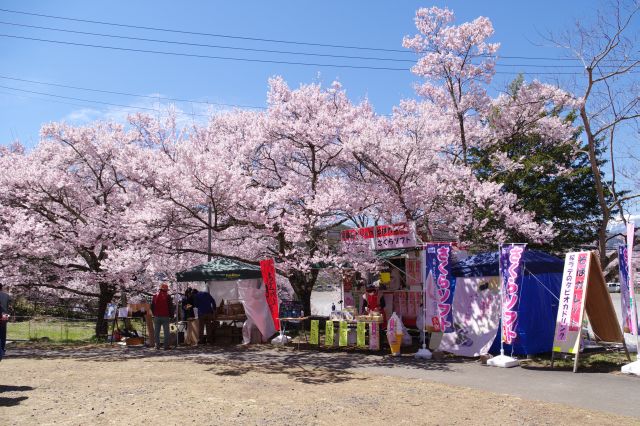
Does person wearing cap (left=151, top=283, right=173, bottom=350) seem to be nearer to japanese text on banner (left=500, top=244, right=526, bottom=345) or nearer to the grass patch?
japanese text on banner (left=500, top=244, right=526, bottom=345)

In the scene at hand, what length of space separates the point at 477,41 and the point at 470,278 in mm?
9140

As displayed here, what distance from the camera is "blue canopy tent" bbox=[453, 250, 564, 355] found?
11.3 m

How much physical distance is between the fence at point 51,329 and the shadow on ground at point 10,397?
31.6ft

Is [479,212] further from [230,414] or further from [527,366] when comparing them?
[230,414]

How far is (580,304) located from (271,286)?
7.37 metres

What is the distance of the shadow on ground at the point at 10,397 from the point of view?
6.85 metres

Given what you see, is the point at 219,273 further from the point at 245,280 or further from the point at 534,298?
the point at 534,298

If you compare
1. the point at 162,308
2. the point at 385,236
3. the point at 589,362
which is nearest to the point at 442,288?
the point at 385,236

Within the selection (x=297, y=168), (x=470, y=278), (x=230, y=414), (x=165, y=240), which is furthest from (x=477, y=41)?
(x=230, y=414)

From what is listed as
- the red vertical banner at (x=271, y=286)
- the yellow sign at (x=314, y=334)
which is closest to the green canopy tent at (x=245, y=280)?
the red vertical banner at (x=271, y=286)

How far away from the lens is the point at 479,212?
55.5ft

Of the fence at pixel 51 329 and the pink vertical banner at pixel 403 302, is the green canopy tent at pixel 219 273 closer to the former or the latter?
the pink vertical banner at pixel 403 302

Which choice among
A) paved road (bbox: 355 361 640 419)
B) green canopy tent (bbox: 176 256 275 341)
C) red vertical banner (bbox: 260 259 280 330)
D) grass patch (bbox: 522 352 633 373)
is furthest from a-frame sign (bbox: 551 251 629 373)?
green canopy tent (bbox: 176 256 275 341)

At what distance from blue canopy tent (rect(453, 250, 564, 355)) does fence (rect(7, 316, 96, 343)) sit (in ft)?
44.2
